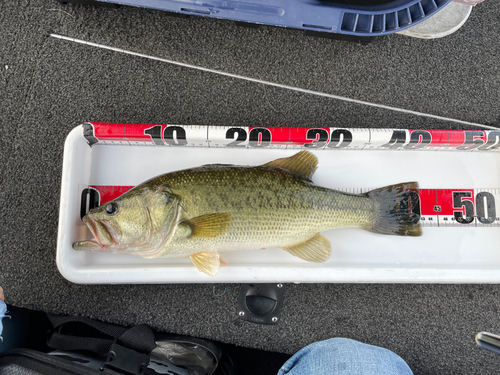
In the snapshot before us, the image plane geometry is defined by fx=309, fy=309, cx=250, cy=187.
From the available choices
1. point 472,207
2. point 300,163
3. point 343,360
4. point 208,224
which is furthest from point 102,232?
point 472,207

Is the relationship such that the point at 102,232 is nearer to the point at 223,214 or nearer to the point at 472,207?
the point at 223,214

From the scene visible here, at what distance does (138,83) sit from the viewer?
1.55 meters

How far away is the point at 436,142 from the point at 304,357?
3.70ft

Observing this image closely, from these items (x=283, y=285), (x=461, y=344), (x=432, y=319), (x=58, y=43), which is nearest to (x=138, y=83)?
(x=58, y=43)

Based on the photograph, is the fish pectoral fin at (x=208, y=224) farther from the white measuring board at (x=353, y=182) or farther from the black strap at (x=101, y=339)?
the black strap at (x=101, y=339)

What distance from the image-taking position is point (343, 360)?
1240 millimetres

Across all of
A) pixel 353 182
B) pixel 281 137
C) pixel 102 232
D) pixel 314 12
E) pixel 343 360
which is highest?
pixel 314 12

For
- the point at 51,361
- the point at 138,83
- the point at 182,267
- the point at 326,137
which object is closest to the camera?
the point at 51,361

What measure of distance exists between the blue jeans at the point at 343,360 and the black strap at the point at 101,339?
593 mm

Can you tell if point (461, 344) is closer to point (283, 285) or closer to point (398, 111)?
point (283, 285)

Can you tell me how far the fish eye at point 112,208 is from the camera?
3.65 feet

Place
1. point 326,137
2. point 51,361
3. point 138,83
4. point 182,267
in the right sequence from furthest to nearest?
point 138,83 < point 326,137 < point 182,267 < point 51,361

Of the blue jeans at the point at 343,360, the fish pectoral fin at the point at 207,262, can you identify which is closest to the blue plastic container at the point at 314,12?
the fish pectoral fin at the point at 207,262

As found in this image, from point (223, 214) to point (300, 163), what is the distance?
396 millimetres
